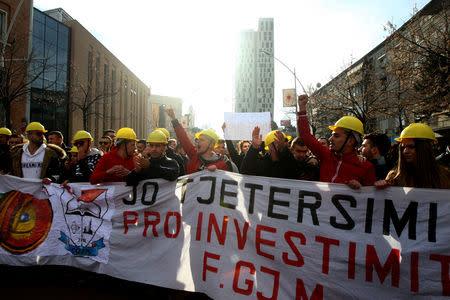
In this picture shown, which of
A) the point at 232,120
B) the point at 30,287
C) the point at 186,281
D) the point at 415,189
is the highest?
the point at 232,120

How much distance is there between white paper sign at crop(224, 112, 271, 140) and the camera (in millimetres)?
4281

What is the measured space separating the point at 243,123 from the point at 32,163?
10.5ft

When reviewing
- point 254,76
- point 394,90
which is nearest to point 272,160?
point 394,90

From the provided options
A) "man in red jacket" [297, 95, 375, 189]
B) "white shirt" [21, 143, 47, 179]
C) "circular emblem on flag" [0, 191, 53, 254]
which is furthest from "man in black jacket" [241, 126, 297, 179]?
"white shirt" [21, 143, 47, 179]

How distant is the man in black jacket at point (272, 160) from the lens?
130 inches

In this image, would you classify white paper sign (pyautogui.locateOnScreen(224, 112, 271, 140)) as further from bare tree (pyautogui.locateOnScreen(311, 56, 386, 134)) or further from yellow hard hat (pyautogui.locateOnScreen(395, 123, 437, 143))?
bare tree (pyautogui.locateOnScreen(311, 56, 386, 134))

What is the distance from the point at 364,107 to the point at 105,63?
115 ft

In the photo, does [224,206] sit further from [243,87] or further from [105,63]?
[243,87]

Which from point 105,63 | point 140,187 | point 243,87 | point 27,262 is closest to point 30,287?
point 27,262

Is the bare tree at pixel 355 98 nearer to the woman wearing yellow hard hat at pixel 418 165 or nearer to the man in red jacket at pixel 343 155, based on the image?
the woman wearing yellow hard hat at pixel 418 165

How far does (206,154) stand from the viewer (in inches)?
149

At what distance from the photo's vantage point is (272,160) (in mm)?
3523

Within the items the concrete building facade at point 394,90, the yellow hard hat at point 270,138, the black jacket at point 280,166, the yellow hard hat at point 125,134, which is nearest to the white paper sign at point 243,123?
the yellow hard hat at point 270,138

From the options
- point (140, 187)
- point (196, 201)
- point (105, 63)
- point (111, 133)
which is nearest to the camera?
point (196, 201)
